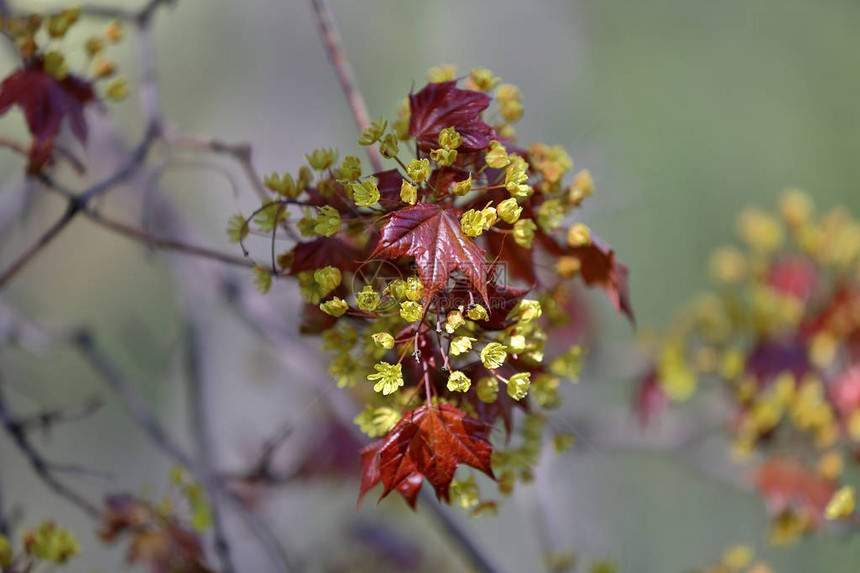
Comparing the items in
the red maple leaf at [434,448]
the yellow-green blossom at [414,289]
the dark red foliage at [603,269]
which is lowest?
the red maple leaf at [434,448]

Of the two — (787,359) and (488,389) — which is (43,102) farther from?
(787,359)

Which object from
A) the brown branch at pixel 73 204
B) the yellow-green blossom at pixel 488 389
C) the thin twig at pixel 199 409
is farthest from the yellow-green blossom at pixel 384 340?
the thin twig at pixel 199 409

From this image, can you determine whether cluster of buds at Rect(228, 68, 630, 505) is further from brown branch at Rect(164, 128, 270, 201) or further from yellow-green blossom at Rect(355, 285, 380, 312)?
brown branch at Rect(164, 128, 270, 201)

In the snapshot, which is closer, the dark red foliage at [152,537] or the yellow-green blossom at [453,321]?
the yellow-green blossom at [453,321]

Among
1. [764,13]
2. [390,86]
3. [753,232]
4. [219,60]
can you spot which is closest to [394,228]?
[753,232]

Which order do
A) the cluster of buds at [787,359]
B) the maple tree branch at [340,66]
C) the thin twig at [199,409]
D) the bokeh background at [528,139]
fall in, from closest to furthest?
the maple tree branch at [340,66], the thin twig at [199,409], the cluster of buds at [787,359], the bokeh background at [528,139]

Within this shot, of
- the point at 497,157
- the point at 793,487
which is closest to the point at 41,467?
the point at 497,157

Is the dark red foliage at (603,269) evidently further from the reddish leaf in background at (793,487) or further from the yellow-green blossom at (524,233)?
the reddish leaf in background at (793,487)

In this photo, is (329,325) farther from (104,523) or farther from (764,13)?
(764,13)
